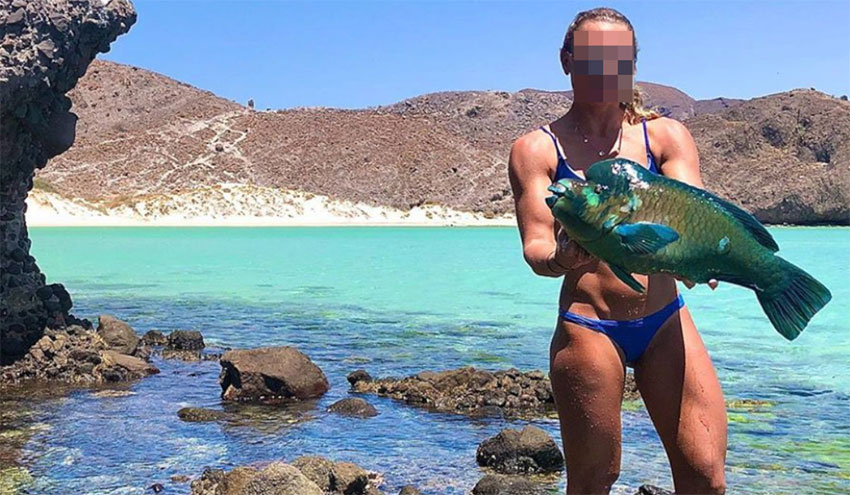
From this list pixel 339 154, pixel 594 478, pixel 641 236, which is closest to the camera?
pixel 641 236

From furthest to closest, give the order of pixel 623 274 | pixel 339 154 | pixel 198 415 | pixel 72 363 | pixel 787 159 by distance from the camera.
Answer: pixel 787 159
pixel 339 154
pixel 72 363
pixel 198 415
pixel 623 274

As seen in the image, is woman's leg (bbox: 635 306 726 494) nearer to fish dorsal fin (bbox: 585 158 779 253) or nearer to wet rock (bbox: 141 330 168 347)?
fish dorsal fin (bbox: 585 158 779 253)

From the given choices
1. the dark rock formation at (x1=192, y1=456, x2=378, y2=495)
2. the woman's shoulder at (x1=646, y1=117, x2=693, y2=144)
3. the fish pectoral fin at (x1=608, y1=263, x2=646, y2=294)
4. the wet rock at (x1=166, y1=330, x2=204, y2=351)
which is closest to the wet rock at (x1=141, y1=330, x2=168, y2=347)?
the wet rock at (x1=166, y1=330, x2=204, y2=351)

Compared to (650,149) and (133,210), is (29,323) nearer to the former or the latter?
(650,149)

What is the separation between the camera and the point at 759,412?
10375 millimetres

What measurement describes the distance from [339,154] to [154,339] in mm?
67275

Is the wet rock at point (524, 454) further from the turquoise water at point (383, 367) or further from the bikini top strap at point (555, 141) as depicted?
the bikini top strap at point (555, 141)

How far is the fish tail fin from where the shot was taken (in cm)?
291

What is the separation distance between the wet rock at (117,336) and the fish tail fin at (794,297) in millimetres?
11189

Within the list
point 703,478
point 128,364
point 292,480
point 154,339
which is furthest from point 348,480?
point 154,339

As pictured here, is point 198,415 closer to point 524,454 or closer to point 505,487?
point 524,454

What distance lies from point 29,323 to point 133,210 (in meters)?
54.0

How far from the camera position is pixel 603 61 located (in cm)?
329

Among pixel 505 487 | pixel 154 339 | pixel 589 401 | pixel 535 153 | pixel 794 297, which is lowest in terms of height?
pixel 154 339
